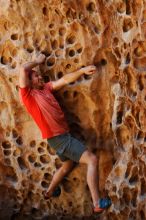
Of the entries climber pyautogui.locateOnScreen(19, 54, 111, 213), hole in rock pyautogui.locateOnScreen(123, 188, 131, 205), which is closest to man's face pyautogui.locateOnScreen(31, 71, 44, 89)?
climber pyautogui.locateOnScreen(19, 54, 111, 213)

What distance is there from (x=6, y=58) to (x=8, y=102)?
1.00 feet

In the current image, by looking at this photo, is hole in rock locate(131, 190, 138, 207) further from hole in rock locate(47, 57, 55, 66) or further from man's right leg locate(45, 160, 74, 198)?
hole in rock locate(47, 57, 55, 66)

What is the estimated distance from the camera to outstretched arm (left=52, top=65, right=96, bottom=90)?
3676 mm

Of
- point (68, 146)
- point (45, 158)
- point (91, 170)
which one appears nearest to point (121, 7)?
point (68, 146)

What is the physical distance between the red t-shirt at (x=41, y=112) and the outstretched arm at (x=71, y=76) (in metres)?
0.05

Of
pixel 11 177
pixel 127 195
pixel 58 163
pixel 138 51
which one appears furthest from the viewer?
pixel 11 177

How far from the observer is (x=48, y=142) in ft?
12.4

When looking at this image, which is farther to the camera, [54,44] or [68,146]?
[54,44]

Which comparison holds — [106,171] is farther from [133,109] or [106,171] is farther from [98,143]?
[133,109]

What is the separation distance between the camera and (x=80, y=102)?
3902 millimetres

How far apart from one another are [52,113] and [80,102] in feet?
0.88

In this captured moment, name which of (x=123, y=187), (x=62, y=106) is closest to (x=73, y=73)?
(x=62, y=106)

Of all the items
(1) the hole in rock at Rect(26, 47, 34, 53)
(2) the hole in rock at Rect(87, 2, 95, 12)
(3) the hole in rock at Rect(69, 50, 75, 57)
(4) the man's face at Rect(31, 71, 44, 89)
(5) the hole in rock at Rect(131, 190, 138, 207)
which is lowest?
(5) the hole in rock at Rect(131, 190, 138, 207)

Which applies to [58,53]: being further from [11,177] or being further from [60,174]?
[11,177]
